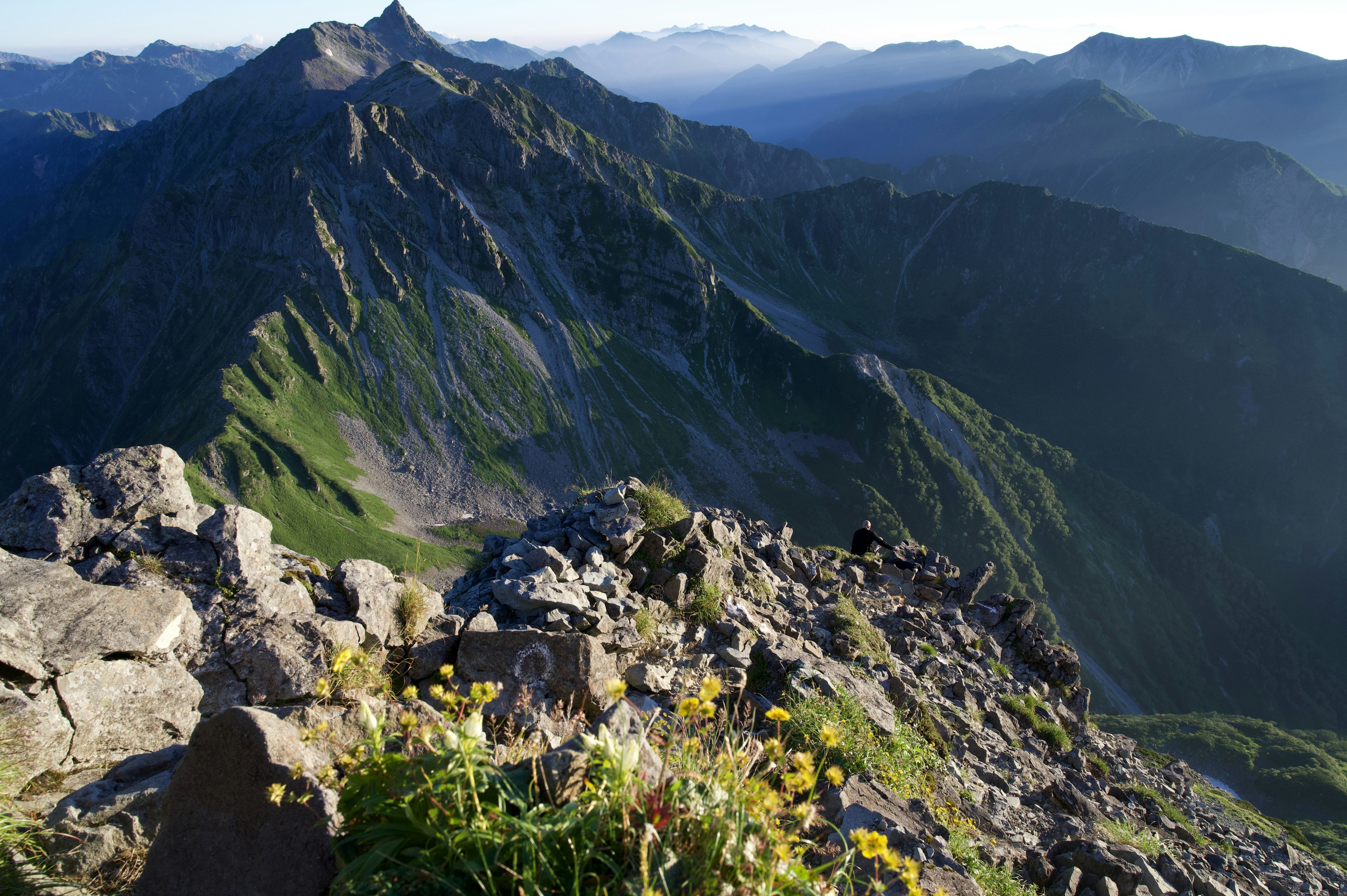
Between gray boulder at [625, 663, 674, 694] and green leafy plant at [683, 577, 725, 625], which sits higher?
gray boulder at [625, 663, 674, 694]

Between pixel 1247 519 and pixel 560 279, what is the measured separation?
183338mm

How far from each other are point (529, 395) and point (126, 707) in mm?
118349

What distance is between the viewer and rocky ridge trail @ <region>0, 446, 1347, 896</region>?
4496mm

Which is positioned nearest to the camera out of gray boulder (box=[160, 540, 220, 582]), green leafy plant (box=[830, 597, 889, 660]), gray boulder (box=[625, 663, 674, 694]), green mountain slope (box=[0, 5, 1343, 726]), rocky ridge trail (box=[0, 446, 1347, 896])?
rocky ridge trail (box=[0, 446, 1347, 896])

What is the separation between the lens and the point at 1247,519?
154 m

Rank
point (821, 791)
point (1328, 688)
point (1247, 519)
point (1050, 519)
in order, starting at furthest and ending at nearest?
1. point (1247, 519)
2. point (1050, 519)
3. point (1328, 688)
4. point (821, 791)

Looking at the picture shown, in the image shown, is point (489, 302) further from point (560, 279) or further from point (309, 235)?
point (309, 235)

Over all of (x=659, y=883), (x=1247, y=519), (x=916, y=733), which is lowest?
(x=1247, y=519)

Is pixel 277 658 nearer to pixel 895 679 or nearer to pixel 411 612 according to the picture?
pixel 411 612

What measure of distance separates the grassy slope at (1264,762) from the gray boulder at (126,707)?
59607 mm

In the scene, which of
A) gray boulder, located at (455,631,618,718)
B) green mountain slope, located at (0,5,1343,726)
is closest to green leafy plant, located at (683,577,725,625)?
gray boulder, located at (455,631,618,718)

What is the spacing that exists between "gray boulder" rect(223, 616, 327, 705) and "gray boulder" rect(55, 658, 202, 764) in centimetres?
52

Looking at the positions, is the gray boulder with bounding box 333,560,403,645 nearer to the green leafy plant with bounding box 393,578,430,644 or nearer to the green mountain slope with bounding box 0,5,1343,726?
the green leafy plant with bounding box 393,578,430,644

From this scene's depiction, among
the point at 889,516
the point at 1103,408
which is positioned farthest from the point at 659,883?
the point at 1103,408
